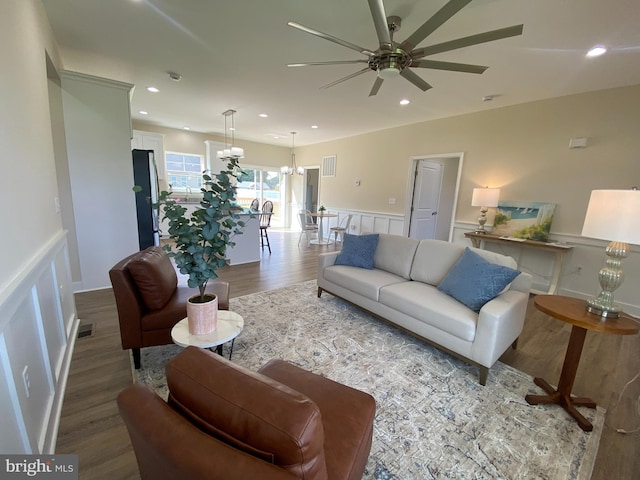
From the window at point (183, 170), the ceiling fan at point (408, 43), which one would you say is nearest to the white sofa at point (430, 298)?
the ceiling fan at point (408, 43)

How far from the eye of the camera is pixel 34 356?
1.38m

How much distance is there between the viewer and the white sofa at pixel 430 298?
1.94 metres

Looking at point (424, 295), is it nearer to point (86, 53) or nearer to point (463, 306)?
point (463, 306)

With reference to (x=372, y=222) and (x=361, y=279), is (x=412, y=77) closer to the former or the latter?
(x=361, y=279)

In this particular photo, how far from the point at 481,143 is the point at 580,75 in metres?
1.48


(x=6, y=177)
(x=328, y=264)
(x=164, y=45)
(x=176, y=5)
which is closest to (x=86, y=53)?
(x=164, y=45)

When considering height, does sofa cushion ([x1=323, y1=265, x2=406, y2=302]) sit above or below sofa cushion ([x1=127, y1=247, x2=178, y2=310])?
below

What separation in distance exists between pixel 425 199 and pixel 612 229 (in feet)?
14.5

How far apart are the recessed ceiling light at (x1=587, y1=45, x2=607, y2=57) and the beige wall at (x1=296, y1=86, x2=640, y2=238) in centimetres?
117

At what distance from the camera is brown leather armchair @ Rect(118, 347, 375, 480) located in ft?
1.88

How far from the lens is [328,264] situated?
3.29 m

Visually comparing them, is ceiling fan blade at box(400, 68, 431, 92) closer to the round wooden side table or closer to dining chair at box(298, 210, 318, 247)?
the round wooden side table

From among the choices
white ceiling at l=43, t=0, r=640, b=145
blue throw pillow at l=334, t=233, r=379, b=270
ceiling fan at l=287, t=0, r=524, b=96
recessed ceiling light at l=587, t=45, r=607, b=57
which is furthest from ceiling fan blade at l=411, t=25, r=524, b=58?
blue throw pillow at l=334, t=233, r=379, b=270

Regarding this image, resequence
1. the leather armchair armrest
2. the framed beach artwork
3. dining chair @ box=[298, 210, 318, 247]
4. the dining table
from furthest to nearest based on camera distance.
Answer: the dining table → dining chair @ box=[298, 210, 318, 247] → the framed beach artwork → the leather armchair armrest
